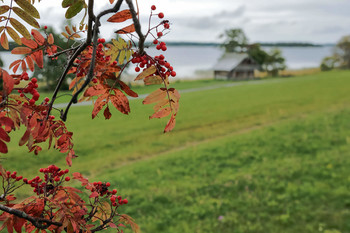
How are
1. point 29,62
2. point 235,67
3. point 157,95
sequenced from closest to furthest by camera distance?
point 157,95 < point 29,62 < point 235,67

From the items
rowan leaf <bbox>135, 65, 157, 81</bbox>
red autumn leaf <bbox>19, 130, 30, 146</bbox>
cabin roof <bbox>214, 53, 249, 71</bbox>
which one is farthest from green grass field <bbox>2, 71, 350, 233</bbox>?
cabin roof <bbox>214, 53, 249, 71</bbox>

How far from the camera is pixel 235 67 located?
1790 inches

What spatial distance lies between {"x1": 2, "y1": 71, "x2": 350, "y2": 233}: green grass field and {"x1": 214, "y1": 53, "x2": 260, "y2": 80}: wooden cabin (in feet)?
97.0

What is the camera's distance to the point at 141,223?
20.5 feet

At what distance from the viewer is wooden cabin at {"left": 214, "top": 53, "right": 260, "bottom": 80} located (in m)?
46.0

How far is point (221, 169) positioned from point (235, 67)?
38016 millimetres

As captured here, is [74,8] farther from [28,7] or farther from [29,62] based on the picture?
[29,62]

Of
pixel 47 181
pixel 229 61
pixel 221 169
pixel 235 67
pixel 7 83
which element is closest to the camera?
pixel 7 83

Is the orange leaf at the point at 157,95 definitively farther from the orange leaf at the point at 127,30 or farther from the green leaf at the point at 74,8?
the green leaf at the point at 74,8

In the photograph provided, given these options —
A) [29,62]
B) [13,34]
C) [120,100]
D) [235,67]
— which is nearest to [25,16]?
[13,34]

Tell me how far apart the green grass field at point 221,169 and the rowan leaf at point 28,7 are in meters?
0.81

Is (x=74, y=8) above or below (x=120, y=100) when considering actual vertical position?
above

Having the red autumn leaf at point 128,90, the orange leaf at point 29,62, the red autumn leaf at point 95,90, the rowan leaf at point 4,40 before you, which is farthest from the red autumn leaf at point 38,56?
the red autumn leaf at point 128,90

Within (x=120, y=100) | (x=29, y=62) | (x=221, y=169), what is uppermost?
(x=29, y=62)
